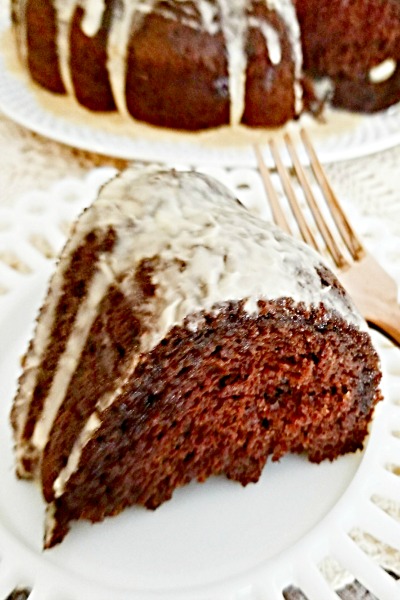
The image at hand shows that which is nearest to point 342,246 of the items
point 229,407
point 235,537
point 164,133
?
point 229,407

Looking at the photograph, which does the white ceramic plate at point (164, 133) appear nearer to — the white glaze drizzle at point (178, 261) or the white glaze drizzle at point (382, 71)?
the white glaze drizzle at point (382, 71)

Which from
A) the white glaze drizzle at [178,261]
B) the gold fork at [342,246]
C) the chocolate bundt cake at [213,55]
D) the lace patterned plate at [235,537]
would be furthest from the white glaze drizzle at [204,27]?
the lace patterned plate at [235,537]

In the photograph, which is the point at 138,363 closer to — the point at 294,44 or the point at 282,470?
the point at 282,470

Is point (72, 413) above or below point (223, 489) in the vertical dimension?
above

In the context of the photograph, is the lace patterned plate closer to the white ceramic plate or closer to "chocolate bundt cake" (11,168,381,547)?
"chocolate bundt cake" (11,168,381,547)

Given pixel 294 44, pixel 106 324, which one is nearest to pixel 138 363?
pixel 106 324

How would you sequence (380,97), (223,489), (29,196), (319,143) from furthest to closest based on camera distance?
(380,97)
(319,143)
(29,196)
(223,489)

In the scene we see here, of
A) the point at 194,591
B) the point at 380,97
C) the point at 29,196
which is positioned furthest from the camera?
the point at 380,97
